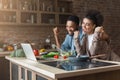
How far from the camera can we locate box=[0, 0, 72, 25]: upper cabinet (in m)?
4.49

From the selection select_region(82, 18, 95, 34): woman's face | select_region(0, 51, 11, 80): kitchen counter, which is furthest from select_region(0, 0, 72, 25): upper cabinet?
select_region(82, 18, 95, 34): woman's face

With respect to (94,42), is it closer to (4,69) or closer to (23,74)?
(23,74)

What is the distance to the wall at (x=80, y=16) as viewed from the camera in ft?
15.2

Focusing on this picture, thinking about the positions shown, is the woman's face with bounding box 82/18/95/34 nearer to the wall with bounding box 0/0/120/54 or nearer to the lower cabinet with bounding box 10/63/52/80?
the lower cabinet with bounding box 10/63/52/80

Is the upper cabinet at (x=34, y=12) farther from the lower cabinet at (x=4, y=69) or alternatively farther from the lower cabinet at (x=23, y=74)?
the lower cabinet at (x=23, y=74)

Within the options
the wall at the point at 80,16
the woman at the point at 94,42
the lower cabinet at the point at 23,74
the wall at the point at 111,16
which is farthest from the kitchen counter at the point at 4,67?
the wall at the point at 111,16

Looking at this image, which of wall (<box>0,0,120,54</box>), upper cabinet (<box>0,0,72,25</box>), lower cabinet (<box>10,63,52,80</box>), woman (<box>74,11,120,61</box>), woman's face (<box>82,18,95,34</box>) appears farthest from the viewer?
wall (<box>0,0,120,54</box>)

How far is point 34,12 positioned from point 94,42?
2711mm

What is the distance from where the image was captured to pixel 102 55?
7.51 feet

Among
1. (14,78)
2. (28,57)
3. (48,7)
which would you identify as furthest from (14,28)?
(28,57)

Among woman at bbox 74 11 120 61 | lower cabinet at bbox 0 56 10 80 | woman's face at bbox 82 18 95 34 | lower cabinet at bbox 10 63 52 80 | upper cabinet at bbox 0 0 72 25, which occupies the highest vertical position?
upper cabinet at bbox 0 0 72 25

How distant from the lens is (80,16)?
5461 millimetres

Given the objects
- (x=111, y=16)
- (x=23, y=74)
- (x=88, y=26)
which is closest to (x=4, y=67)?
(x=23, y=74)

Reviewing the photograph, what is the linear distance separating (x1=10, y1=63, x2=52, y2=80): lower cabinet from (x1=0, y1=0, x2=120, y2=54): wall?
81.0 inches
